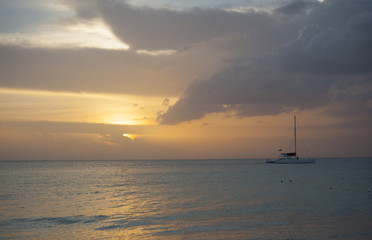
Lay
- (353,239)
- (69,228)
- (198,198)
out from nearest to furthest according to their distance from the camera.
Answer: (353,239), (69,228), (198,198)

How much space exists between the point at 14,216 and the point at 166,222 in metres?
17.3

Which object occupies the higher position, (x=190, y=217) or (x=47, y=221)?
(x=190, y=217)

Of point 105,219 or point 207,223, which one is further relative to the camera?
point 105,219

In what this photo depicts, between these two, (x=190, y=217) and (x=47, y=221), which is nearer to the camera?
(x=47, y=221)

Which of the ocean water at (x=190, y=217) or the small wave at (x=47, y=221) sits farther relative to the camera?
the small wave at (x=47, y=221)

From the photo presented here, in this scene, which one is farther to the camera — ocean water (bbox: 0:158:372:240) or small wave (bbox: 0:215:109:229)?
small wave (bbox: 0:215:109:229)

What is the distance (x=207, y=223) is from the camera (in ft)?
107

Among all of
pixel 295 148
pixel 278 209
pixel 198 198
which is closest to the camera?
pixel 278 209

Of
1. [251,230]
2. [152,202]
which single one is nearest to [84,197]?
[152,202]

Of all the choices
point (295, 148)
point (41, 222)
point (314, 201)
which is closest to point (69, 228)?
point (41, 222)

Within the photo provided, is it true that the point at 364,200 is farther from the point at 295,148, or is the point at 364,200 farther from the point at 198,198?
the point at 295,148

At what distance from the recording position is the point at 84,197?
54469 mm

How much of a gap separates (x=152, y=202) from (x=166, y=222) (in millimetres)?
15004

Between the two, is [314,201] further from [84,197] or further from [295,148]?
[295,148]
